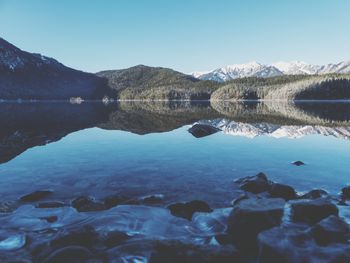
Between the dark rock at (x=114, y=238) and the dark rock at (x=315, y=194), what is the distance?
418 inches

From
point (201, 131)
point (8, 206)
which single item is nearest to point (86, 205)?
point (8, 206)

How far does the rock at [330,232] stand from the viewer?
11894 mm

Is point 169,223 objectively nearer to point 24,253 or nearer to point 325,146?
point 24,253

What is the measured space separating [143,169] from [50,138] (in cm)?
2277

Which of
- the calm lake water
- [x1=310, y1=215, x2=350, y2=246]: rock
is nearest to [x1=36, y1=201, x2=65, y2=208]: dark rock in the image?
the calm lake water

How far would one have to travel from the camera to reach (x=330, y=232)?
40.1 ft

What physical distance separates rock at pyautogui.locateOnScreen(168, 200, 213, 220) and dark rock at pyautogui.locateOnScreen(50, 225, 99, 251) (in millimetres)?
4400

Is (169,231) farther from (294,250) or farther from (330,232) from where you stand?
(330,232)

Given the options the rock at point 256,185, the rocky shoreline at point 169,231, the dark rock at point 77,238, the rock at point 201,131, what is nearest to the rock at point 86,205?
the rocky shoreline at point 169,231

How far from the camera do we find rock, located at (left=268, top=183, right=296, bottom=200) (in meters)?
18.0

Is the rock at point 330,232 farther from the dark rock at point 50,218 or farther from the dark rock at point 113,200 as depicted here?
the dark rock at point 50,218

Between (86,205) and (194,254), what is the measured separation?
25.4ft

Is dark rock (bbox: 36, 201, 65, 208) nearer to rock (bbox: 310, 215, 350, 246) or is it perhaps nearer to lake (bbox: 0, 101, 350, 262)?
lake (bbox: 0, 101, 350, 262)

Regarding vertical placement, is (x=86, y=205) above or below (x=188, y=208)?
above
